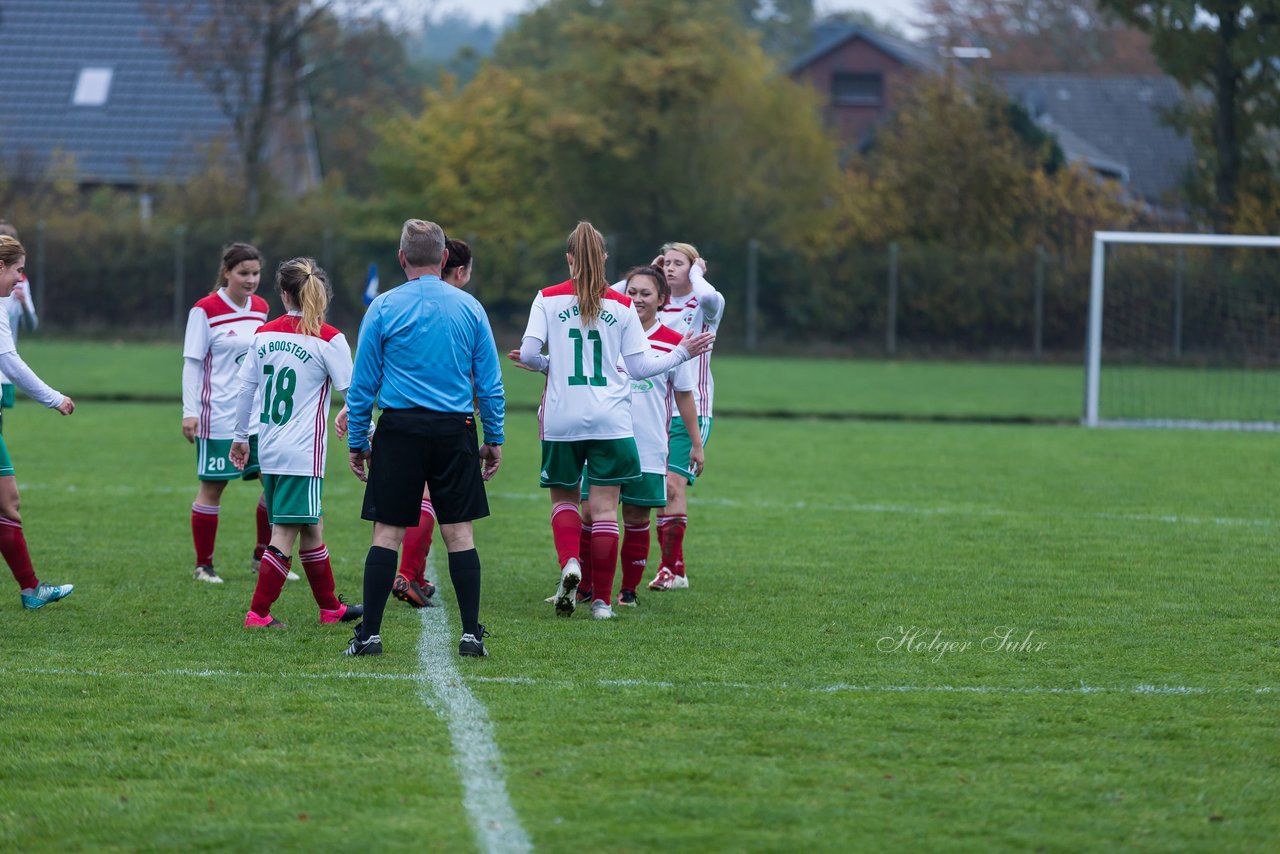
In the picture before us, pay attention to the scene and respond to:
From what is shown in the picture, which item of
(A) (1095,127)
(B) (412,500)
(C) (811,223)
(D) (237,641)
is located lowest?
(D) (237,641)

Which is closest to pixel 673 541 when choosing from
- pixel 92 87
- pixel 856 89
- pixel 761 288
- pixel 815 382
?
pixel 815 382

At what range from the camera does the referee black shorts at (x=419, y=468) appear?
6.18 meters

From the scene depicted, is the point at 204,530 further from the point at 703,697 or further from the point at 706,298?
the point at 703,697

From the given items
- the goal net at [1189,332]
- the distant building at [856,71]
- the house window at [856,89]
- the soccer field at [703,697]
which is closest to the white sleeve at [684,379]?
the soccer field at [703,697]

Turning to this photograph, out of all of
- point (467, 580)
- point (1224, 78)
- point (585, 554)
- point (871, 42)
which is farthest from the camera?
point (871, 42)

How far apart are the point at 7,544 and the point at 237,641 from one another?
5.22 feet

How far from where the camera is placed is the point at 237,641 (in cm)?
671

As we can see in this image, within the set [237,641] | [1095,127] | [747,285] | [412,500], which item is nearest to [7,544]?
[237,641]

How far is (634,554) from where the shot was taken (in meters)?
7.69

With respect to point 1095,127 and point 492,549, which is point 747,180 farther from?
point 492,549

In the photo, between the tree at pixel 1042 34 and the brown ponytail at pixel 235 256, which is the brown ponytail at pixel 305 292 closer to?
the brown ponytail at pixel 235 256

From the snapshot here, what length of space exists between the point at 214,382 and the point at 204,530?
825mm

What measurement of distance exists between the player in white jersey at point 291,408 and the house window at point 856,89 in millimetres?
51490

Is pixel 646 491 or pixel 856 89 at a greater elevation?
pixel 856 89
